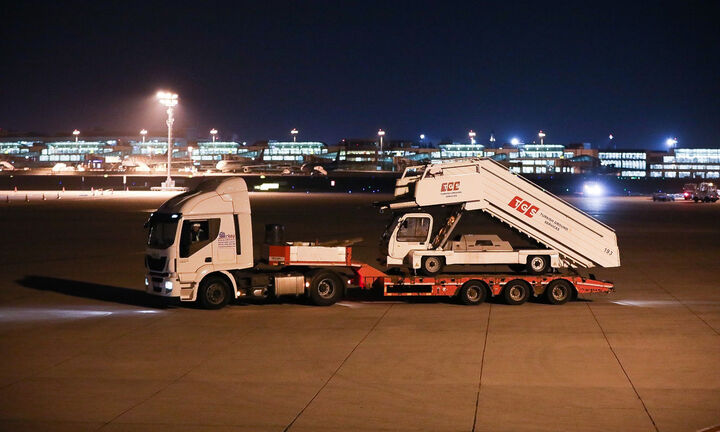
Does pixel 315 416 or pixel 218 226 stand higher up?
pixel 218 226

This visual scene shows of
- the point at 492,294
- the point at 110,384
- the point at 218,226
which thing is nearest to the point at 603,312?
the point at 492,294

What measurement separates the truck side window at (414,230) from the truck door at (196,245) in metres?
5.03

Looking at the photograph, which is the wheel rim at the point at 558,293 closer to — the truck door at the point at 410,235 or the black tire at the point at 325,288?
the truck door at the point at 410,235

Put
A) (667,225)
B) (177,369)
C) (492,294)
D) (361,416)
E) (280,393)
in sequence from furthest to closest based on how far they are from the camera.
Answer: (667,225), (492,294), (177,369), (280,393), (361,416)

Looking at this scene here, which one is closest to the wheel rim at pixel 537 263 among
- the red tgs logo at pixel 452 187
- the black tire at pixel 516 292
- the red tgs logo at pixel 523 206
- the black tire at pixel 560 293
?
the black tire at pixel 560 293

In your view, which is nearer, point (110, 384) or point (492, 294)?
point (110, 384)

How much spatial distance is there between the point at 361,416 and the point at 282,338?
19.7 ft

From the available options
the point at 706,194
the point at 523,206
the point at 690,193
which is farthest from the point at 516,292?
the point at 690,193

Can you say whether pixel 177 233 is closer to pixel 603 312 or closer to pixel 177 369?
pixel 177 369

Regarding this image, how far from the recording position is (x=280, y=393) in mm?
12695

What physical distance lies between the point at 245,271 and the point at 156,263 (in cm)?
223

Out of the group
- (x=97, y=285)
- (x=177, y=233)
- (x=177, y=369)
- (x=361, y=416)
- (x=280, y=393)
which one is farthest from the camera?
(x=97, y=285)

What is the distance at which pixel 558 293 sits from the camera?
21.6 m

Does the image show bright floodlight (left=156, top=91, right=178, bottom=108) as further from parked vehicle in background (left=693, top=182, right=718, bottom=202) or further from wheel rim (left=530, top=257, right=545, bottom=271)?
wheel rim (left=530, top=257, right=545, bottom=271)
